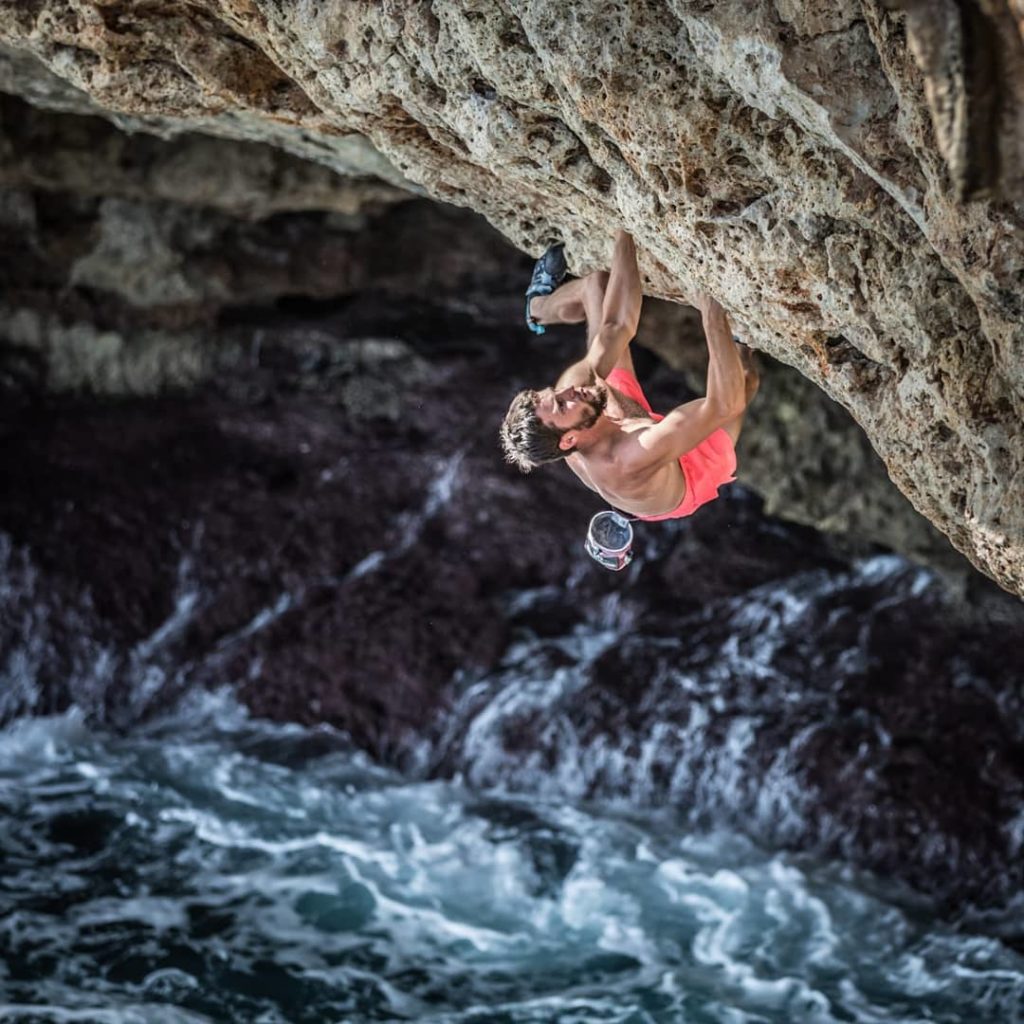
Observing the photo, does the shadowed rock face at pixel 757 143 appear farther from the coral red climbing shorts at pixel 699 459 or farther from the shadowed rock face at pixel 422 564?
the shadowed rock face at pixel 422 564

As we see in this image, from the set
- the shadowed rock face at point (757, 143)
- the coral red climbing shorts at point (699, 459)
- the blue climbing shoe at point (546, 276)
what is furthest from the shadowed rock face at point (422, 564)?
the shadowed rock face at point (757, 143)

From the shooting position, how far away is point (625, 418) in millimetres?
4207

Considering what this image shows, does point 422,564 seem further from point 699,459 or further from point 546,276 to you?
point 699,459

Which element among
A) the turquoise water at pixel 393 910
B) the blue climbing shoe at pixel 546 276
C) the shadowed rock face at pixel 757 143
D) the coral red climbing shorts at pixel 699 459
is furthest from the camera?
the turquoise water at pixel 393 910

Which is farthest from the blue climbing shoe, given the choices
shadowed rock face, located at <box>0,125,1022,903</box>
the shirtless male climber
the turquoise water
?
the turquoise water

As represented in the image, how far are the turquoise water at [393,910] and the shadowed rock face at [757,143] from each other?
3443mm

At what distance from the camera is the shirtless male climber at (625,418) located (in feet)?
13.2

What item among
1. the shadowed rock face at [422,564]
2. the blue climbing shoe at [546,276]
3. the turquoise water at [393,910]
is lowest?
the turquoise water at [393,910]

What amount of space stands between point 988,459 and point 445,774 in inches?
197

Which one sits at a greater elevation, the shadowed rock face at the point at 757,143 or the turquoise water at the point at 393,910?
the shadowed rock face at the point at 757,143

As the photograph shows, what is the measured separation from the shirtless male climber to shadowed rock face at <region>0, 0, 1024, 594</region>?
0.46 feet

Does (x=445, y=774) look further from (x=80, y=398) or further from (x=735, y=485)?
(x=80, y=398)

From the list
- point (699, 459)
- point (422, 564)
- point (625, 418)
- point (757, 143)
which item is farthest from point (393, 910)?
point (757, 143)

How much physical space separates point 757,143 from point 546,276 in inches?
47.0
